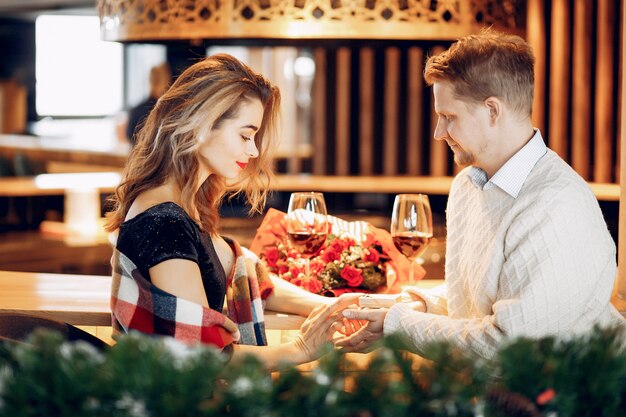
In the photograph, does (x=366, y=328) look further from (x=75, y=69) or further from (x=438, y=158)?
(x=75, y=69)

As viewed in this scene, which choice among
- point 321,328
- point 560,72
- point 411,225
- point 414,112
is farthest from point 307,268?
point 414,112

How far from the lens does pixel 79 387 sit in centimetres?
118

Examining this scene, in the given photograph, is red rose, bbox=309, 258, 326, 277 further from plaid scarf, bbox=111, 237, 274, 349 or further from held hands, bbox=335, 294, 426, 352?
plaid scarf, bbox=111, 237, 274, 349

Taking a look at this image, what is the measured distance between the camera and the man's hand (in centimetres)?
235

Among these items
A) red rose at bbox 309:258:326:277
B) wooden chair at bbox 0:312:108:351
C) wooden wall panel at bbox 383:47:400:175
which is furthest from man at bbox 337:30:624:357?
wooden wall panel at bbox 383:47:400:175

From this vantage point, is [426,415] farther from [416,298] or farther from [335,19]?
[335,19]

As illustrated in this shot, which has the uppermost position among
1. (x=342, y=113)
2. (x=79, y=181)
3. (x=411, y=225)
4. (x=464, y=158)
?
(x=464, y=158)

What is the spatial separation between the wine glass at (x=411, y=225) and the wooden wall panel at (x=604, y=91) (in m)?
2.78

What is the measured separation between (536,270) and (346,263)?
858 mm

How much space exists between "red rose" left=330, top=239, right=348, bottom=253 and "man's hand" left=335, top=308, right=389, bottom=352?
49 cm

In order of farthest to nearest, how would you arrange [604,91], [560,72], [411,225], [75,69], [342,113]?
[75,69], [342,113], [560,72], [604,91], [411,225]

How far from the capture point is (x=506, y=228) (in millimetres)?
2166

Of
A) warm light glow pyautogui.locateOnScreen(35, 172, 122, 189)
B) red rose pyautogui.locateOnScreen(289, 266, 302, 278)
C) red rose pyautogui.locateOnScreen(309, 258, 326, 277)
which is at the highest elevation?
Result: red rose pyautogui.locateOnScreen(309, 258, 326, 277)

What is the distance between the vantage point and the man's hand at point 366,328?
235cm
